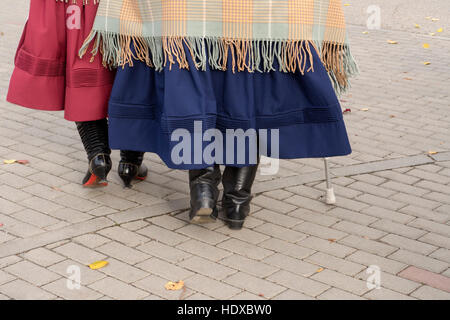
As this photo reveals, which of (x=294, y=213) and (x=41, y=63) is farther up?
→ (x=41, y=63)

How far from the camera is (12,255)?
12.2 ft

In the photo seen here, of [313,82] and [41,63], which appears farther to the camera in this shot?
[41,63]

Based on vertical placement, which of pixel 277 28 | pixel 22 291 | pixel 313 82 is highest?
pixel 277 28

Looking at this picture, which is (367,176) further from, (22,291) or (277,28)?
(22,291)

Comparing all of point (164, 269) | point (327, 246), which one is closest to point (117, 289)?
point (164, 269)

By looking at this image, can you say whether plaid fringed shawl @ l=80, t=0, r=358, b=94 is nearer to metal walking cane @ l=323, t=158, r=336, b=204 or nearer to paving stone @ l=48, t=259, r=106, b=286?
metal walking cane @ l=323, t=158, r=336, b=204

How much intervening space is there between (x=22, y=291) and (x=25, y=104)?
132cm

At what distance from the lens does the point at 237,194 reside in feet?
13.4

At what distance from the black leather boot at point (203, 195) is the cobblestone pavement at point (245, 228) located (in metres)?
0.14

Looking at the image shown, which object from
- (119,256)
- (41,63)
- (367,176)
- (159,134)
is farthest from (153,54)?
(367,176)

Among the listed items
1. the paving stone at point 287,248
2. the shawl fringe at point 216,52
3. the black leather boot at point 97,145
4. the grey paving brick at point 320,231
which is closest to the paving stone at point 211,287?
the paving stone at point 287,248

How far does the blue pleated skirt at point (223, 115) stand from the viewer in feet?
12.3

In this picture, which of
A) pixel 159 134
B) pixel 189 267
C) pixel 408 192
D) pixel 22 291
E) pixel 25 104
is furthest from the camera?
pixel 408 192

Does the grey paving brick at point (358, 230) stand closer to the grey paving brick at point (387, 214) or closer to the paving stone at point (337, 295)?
the grey paving brick at point (387, 214)
